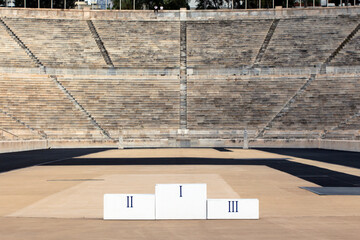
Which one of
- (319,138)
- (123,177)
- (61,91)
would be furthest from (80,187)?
(61,91)

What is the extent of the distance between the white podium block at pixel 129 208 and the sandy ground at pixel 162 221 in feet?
0.80

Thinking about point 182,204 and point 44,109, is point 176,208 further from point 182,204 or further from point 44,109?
point 44,109

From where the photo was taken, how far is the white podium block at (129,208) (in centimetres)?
1049

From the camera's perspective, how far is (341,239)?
28.4 feet

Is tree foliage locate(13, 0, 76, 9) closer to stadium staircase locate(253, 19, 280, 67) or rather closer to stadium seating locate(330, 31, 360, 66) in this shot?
stadium staircase locate(253, 19, 280, 67)

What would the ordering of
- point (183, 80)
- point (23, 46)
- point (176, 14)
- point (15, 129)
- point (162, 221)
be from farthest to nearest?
point (176, 14), point (23, 46), point (183, 80), point (15, 129), point (162, 221)

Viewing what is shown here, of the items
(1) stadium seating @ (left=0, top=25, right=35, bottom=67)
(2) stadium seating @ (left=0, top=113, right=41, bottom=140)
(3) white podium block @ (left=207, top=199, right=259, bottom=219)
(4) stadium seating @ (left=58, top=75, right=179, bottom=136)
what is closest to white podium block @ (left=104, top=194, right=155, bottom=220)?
(3) white podium block @ (left=207, top=199, right=259, bottom=219)

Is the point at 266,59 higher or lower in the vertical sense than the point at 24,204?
higher

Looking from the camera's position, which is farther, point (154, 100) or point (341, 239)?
point (154, 100)

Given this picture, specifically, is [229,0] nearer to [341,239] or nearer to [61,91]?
[61,91]

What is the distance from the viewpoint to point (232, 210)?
416 inches

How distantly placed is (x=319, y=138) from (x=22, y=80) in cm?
2716

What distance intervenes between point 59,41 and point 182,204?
52116 mm

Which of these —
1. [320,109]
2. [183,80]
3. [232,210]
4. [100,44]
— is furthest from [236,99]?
[232,210]
